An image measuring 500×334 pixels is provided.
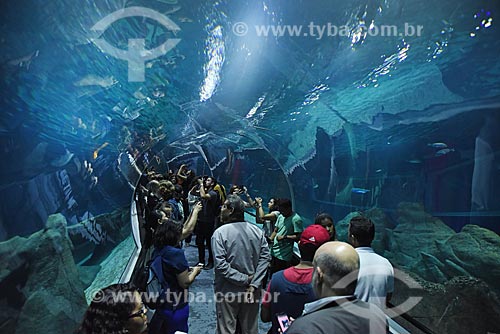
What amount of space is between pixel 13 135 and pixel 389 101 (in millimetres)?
6410

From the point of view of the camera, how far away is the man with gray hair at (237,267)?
348cm

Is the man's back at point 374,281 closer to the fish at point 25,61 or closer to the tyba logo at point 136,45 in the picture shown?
the fish at point 25,61

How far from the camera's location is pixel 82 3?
296 centimetres

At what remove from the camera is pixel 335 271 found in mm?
1660

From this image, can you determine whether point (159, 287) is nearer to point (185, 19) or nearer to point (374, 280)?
point (374, 280)

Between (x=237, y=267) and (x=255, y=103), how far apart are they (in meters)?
5.72

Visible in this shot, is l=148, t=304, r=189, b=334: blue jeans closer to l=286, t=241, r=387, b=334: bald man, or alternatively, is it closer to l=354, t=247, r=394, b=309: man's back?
l=354, t=247, r=394, b=309: man's back

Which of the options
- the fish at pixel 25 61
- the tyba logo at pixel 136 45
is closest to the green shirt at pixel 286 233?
the tyba logo at pixel 136 45

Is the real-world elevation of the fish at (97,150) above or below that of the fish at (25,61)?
below

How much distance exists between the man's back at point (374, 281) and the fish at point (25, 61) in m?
3.48

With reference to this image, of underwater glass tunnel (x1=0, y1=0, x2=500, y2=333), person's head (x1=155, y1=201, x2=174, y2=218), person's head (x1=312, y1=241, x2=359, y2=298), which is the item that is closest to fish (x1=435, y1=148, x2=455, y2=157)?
underwater glass tunnel (x1=0, y1=0, x2=500, y2=333)

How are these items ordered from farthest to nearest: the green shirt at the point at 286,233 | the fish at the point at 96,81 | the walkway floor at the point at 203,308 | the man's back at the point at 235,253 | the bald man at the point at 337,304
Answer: the green shirt at the point at 286,233, the walkway floor at the point at 203,308, the fish at the point at 96,81, the man's back at the point at 235,253, the bald man at the point at 337,304

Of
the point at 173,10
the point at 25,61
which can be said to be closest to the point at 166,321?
the point at 25,61

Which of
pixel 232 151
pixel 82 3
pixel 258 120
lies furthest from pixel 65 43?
pixel 232 151
